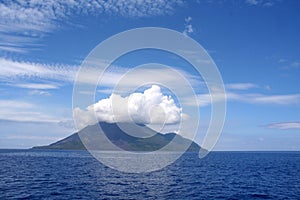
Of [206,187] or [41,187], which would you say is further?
[206,187]

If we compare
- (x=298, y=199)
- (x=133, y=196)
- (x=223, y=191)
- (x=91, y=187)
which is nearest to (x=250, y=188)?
(x=223, y=191)

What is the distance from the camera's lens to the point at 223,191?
6669 cm

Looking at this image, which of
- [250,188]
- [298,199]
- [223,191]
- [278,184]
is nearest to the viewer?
[298,199]

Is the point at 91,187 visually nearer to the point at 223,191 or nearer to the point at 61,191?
the point at 61,191

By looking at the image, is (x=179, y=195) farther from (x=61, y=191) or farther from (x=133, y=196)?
(x=61, y=191)

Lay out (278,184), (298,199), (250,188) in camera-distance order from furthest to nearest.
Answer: (278,184) < (250,188) < (298,199)

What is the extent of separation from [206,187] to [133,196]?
2064 cm

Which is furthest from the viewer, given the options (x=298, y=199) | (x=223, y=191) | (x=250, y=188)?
(x=250, y=188)

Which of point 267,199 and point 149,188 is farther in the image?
point 149,188

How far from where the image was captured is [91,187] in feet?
226

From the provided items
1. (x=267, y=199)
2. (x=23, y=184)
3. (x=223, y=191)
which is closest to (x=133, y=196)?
(x=223, y=191)

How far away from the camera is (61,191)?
62.1m

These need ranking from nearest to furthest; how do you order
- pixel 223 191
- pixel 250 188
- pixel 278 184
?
pixel 223 191 < pixel 250 188 < pixel 278 184

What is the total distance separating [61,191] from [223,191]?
106 feet
